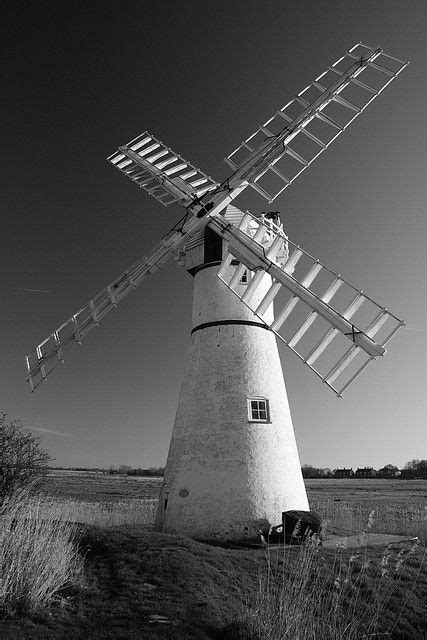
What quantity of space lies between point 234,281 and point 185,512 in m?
6.01

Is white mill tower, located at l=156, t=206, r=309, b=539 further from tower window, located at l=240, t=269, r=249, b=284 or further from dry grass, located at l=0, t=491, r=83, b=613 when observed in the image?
dry grass, located at l=0, t=491, r=83, b=613

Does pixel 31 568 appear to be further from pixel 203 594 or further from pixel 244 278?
pixel 244 278

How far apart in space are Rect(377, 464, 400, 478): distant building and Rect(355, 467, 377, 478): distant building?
1.34 metres

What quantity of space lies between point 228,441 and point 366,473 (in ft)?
388

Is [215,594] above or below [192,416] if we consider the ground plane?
below

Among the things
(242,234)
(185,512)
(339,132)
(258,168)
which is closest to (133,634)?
(185,512)

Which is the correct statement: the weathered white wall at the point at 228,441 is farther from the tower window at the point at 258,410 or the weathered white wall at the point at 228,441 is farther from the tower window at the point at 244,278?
the tower window at the point at 244,278

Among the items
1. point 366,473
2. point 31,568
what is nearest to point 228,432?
point 31,568

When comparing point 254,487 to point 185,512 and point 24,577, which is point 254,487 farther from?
point 24,577

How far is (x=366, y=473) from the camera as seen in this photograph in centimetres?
11881

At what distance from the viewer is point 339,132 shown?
522 inches

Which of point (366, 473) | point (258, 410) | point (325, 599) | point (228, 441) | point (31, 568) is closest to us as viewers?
point (31, 568)

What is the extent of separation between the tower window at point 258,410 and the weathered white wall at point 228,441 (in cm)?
14

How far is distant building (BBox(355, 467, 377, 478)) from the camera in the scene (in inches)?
4592
